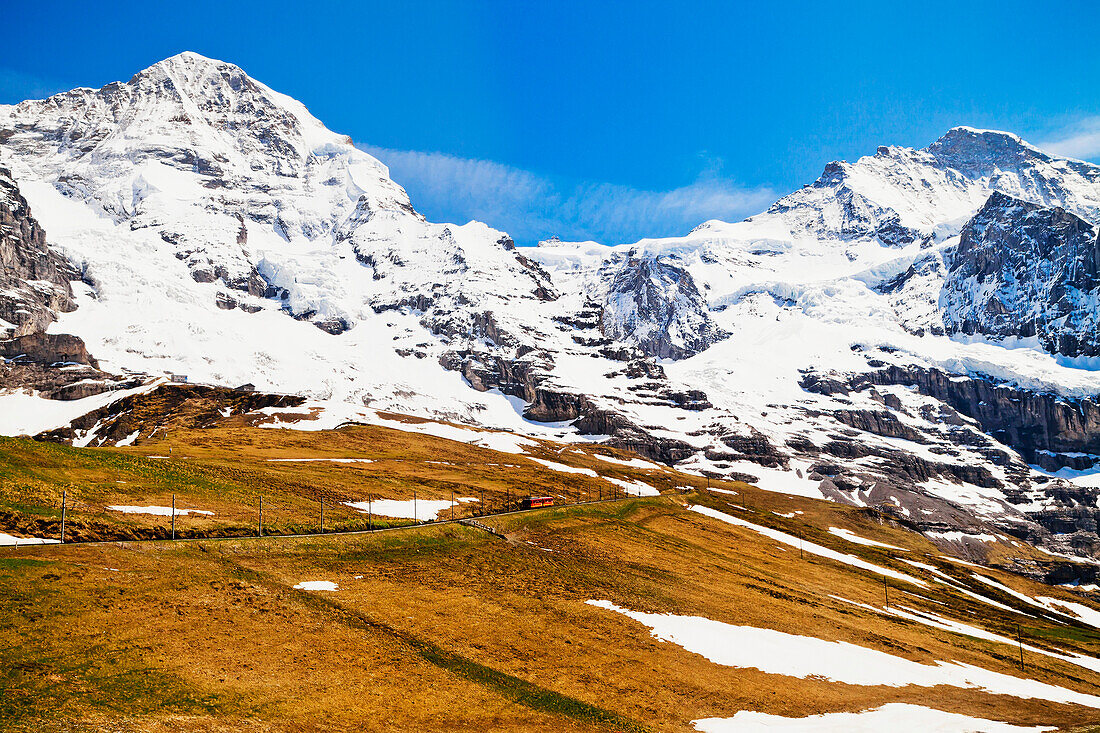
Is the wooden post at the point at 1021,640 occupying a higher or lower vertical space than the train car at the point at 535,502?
lower

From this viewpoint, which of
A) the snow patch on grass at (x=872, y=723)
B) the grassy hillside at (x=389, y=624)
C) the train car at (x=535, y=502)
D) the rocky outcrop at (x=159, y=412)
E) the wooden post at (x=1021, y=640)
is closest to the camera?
the grassy hillside at (x=389, y=624)

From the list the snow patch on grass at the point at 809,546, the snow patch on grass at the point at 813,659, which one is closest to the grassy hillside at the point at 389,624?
the snow patch on grass at the point at 813,659

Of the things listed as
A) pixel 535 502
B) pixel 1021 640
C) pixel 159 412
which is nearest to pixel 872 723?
pixel 535 502

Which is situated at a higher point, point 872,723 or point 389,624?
point 389,624

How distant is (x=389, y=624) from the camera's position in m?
43.9

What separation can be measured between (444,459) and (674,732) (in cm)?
12485

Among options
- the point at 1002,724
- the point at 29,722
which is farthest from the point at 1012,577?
the point at 29,722

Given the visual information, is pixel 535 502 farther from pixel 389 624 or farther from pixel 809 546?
pixel 389 624

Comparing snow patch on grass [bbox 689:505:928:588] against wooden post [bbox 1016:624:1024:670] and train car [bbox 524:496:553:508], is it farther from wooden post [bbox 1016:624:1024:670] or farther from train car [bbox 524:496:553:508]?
train car [bbox 524:496:553:508]

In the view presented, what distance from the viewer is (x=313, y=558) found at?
55625 mm

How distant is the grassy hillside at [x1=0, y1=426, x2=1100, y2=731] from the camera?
105 feet

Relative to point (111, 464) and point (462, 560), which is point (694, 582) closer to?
point (462, 560)

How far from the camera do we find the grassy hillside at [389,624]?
105ft

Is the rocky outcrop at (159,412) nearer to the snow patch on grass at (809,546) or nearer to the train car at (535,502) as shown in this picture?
the train car at (535,502)
